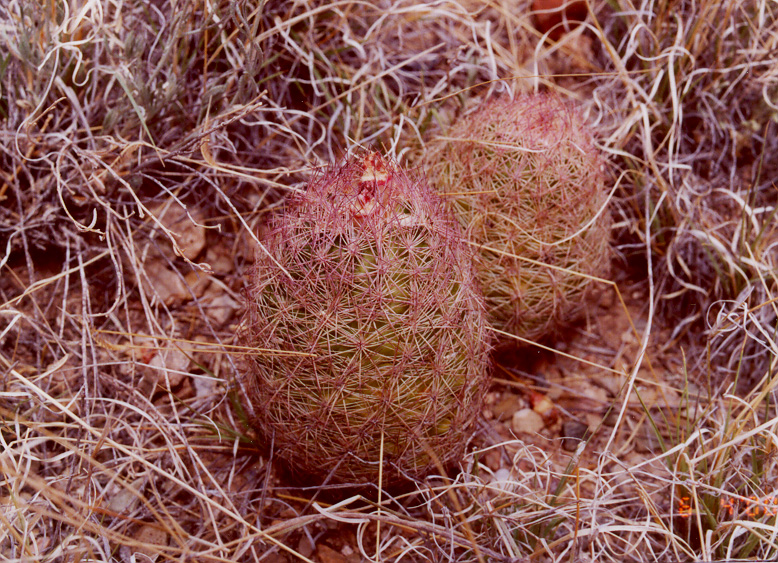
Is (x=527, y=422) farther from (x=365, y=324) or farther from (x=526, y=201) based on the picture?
(x=365, y=324)

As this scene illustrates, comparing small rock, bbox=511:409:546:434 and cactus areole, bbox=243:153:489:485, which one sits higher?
cactus areole, bbox=243:153:489:485

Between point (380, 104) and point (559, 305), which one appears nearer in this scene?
point (559, 305)

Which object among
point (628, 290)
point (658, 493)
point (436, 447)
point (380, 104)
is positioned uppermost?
point (380, 104)

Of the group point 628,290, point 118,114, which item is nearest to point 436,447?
point 628,290

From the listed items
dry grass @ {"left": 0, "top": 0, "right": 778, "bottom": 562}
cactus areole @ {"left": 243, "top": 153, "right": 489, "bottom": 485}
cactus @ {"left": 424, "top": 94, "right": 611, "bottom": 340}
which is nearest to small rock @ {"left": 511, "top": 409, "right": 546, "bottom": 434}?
dry grass @ {"left": 0, "top": 0, "right": 778, "bottom": 562}

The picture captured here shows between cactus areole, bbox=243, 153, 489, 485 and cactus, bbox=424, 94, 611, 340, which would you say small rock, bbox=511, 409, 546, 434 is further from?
cactus areole, bbox=243, 153, 489, 485

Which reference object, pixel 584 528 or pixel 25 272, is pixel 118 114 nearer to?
pixel 25 272
